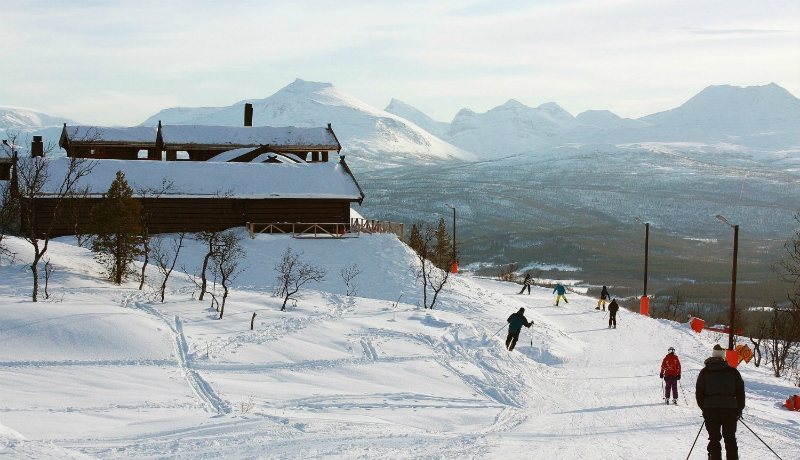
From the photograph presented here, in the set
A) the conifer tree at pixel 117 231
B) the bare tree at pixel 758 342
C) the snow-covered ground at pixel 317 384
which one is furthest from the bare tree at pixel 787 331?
the conifer tree at pixel 117 231

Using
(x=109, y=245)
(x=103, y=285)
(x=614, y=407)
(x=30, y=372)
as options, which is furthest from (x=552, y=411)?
(x=109, y=245)

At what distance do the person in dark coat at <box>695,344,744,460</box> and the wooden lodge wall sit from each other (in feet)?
95.2

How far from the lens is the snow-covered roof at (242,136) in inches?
1959

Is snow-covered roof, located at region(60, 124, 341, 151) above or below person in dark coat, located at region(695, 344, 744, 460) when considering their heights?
above

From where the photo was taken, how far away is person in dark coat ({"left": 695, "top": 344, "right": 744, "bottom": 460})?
33.3 feet

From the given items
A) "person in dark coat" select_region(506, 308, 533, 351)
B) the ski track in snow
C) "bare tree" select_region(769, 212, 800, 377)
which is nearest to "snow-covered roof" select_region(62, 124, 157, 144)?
the ski track in snow

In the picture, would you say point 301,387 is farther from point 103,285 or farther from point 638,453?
point 103,285

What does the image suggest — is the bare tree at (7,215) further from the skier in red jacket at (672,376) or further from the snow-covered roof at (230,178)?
the skier in red jacket at (672,376)

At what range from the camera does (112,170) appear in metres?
38.3

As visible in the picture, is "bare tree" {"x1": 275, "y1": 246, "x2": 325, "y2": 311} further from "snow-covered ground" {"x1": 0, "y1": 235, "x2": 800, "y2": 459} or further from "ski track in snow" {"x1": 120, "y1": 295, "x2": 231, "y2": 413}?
"ski track in snow" {"x1": 120, "y1": 295, "x2": 231, "y2": 413}

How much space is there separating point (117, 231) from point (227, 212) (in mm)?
11662

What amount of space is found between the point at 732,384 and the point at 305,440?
19.3 ft

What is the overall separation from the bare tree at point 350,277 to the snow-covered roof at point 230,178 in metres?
5.57

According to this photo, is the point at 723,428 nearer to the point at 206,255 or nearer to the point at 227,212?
the point at 206,255
